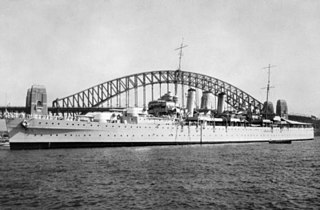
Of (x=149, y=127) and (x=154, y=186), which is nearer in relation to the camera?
(x=154, y=186)

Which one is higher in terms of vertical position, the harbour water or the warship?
the warship

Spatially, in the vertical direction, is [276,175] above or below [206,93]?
below

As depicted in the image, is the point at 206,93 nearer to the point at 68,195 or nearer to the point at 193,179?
the point at 193,179

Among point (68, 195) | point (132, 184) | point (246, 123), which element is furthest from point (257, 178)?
point (246, 123)

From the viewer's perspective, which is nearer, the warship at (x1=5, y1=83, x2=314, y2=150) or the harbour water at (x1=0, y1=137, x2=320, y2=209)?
the harbour water at (x1=0, y1=137, x2=320, y2=209)

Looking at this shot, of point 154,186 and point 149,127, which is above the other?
point 149,127

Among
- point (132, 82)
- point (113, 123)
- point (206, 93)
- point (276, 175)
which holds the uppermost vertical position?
point (132, 82)

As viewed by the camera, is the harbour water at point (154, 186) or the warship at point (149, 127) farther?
the warship at point (149, 127)

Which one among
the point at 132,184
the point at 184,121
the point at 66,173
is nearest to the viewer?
the point at 132,184
